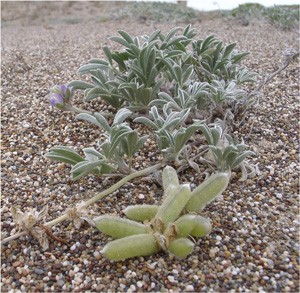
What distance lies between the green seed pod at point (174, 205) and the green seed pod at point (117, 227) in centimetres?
7

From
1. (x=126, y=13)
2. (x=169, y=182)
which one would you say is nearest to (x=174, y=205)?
(x=169, y=182)

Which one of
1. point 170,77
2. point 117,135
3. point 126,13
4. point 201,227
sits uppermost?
point 126,13

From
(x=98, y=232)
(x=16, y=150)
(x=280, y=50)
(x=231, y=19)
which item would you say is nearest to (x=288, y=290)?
(x=98, y=232)

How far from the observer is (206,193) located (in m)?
1.47

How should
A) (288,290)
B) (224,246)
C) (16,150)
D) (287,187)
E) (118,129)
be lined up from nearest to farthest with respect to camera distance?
(288,290) < (224,246) < (118,129) < (287,187) < (16,150)

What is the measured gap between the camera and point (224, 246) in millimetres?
1425

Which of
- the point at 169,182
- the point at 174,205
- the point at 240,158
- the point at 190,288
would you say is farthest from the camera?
the point at 240,158

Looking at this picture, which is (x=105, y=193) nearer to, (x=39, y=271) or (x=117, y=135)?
(x=117, y=135)

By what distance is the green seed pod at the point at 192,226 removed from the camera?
1.35 m

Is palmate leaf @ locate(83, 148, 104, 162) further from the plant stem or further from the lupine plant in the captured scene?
the plant stem

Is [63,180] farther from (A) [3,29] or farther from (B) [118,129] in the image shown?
(A) [3,29]

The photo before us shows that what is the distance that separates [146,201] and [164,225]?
10.6 inches

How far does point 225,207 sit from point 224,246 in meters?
0.21

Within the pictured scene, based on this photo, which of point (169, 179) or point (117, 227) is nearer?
point (117, 227)
